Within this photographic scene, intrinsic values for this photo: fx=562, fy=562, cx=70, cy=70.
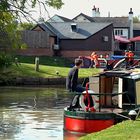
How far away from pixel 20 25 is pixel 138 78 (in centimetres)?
450

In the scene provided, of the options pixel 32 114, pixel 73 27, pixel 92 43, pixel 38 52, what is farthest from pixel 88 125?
pixel 73 27

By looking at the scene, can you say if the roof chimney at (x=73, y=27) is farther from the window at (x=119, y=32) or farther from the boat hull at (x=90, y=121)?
the boat hull at (x=90, y=121)

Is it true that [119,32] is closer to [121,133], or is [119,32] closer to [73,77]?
[73,77]

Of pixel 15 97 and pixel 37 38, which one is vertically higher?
pixel 37 38

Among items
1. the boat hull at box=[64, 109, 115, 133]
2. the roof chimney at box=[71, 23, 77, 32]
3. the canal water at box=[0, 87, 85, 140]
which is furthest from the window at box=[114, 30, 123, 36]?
the boat hull at box=[64, 109, 115, 133]

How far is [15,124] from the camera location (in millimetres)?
22062

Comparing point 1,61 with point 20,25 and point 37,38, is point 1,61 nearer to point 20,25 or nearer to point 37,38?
point 20,25

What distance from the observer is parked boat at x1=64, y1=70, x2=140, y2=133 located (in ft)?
60.9

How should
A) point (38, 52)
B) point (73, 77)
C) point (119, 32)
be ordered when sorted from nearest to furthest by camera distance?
1. point (73, 77)
2. point (38, 52)
3. point (119, 32)

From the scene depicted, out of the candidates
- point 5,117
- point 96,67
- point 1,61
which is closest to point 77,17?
point 96,67

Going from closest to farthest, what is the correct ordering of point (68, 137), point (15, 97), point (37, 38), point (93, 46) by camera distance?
point (68, 137) → point (15, 97) → point (37, 38) → point (93, 46)

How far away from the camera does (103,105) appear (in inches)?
806

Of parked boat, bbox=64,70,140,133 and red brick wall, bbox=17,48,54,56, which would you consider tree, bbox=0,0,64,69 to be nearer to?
parked boat, bbox=64,70,140,133

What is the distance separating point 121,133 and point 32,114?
10998mm
